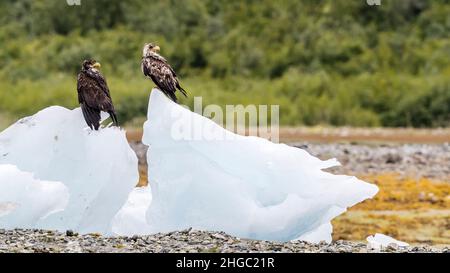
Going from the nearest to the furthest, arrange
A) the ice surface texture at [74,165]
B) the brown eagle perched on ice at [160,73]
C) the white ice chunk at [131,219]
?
the ice surface texture at [74,165] < the white ice chunk at [131,219] < the brown eagle perched on ice at [160,73]

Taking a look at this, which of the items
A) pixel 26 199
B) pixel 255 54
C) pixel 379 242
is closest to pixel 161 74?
pixel 26 199

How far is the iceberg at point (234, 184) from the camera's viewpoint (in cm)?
1298

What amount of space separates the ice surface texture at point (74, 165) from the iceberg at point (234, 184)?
39 cm

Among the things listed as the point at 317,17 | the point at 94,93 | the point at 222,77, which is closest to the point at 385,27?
the point at 317,17

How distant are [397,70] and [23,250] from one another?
4577 cm

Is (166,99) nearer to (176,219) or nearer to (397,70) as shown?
(176,219)

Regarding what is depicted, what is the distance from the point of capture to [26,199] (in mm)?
13281

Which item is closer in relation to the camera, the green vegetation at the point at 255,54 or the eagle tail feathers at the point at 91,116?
the eagle tail feathers at the point at 91,116

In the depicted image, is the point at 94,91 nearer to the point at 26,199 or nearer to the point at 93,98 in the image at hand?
the point at 93,98

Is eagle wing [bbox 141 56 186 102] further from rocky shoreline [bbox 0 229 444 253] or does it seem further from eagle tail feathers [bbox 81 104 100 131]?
rocky shoreline [bbox 0 229 444 253]

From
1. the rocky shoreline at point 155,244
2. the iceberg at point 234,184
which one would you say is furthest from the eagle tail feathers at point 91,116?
the rocky shoreline at point 155,244

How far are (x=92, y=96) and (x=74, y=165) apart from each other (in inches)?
32.4

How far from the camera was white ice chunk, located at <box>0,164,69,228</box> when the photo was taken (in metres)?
13.3

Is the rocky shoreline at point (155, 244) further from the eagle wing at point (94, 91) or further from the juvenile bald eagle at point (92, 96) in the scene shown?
the eagle wing at point (94, 91)
